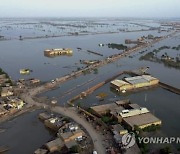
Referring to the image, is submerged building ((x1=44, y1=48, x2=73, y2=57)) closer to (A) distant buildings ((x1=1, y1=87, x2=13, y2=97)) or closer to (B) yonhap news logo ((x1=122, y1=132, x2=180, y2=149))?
(A) distant buildings ((x1=1, y1=87, x2=13, y2=97))

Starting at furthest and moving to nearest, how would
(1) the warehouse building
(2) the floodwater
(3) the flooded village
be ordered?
(1) the warehouse building
(2) the floodwater
(3) the flooded village

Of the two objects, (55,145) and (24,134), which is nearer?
(55,145)

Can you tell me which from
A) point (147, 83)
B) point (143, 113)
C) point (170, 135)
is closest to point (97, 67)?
point (147, 83)

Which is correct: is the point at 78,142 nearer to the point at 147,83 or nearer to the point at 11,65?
the point at 147,83

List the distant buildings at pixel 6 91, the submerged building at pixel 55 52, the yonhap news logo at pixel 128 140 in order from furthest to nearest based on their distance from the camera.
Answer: the submerged building at pixel 55 52 → the distant buildings at pixel 6 91 → the yonhap news logo at pixel 128 140

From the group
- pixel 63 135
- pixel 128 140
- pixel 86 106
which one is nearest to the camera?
pixel 128 140

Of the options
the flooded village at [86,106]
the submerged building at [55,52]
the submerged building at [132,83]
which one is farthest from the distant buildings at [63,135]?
the submerged building at [55,52]

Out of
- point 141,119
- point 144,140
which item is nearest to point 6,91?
point 141,119

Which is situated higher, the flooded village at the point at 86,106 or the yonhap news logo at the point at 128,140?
the yonhap news logo at the point at 128,140

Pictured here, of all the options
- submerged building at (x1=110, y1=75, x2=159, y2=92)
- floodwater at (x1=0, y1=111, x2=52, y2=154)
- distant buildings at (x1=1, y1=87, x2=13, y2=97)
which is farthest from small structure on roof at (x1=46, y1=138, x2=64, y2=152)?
submerged building at (x1=110, y1=75, x2=159, y2=92)

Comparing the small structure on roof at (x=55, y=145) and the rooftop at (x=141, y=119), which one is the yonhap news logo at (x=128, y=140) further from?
the small structure on roof at (x=55, y=145)

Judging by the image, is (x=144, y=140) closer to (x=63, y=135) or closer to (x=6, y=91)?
(x=63, y=135)
